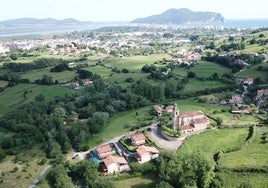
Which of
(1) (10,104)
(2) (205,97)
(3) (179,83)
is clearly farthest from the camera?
(3) (179,83)

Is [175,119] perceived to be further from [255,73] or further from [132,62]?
[132,62]

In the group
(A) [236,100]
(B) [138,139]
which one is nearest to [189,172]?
(B) [138,139]

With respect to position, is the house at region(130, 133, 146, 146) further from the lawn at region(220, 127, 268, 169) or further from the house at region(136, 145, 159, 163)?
the lawn at region(220, 127, 268, 169)

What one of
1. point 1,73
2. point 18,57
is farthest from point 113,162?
point 18,57

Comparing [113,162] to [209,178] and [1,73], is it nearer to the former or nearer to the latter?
[209,178]

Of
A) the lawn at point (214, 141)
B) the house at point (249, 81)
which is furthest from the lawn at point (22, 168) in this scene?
the house at point (249, 81)

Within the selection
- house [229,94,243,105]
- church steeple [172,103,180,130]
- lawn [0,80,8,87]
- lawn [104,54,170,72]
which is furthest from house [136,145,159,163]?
lawn [0,80,8,87]
